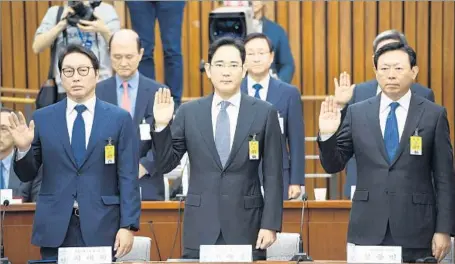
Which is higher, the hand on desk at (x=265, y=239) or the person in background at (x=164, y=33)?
the person in background at (x=164, y=33)

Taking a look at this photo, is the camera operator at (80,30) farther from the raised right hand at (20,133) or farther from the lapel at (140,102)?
the raised right hand at (20,133)

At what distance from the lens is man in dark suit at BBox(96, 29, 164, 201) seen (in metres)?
5.82

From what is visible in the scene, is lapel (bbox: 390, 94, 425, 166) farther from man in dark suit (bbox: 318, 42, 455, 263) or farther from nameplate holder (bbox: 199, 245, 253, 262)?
nameplate holder (bbox: 199, 245, 253, 262)

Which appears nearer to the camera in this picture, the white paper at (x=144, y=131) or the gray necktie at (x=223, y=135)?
the gray necktie at (x=223, y=135)

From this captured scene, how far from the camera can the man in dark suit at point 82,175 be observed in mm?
4648

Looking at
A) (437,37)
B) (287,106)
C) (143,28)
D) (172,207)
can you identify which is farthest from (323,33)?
(172,207)

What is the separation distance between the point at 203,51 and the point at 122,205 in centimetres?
402

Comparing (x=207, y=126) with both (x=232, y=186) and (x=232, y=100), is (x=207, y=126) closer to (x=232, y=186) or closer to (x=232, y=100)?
(x=232, y=100)

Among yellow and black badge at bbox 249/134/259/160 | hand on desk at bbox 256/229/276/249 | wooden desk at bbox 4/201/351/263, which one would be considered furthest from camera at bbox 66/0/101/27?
hand on desk at bbox 256/229/276/249

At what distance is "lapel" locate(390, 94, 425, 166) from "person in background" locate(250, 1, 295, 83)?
2407mm

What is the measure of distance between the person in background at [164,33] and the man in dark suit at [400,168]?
8.36 feet

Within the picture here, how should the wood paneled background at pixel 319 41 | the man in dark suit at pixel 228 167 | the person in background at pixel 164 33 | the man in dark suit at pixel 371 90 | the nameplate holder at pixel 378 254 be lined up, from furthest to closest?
the wood paneled background at pixel 319 41 → the person in background at pixel 164 33 → the man in dark suit at pixel 371 90 → the man in dark suit at pixel 228 167 → the nameplate holder at pixel 378 254

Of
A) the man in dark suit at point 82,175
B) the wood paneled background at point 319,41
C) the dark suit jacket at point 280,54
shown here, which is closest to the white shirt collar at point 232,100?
the man in dark suit at point 82,175

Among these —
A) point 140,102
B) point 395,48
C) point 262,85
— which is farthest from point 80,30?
point 395,48
